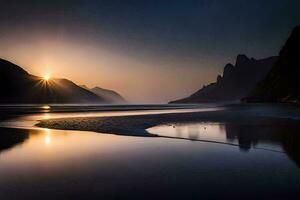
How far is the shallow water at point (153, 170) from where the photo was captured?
11.0 metres

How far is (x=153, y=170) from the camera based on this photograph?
14742 mm

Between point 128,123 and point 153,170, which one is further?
point 128,123

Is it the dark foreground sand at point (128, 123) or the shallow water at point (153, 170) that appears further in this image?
the dark foreground sand at point (128, 123)

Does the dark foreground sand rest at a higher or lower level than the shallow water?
higher

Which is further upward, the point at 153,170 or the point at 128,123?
the point at 128,123

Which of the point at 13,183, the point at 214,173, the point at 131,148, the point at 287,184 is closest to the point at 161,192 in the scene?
the point at 214,173

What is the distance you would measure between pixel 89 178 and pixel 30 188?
2.71 meters

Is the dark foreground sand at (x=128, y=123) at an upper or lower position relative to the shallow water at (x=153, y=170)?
upper

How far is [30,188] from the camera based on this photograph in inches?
458

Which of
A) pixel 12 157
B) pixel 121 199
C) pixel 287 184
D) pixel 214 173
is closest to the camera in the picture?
pixel 121 199

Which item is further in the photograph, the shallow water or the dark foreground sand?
the dark foreground sand

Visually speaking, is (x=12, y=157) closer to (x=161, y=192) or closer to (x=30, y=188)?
(x=30, y=188)

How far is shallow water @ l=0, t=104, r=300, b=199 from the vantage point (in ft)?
35.9

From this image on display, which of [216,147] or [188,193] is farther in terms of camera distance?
[216,147]
